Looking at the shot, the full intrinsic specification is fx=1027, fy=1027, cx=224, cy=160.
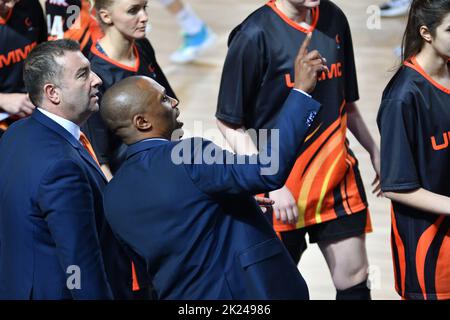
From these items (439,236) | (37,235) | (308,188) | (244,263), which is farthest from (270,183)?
(308,188)

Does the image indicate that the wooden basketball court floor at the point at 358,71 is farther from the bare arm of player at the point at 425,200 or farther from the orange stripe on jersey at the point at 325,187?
the bare arm of player at the point at 425,200

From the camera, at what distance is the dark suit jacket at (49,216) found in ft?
10.1

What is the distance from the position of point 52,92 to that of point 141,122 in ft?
1.25

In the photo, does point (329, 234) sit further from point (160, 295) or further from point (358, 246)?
point (160, 295)

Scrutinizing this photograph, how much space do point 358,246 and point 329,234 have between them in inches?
5.2

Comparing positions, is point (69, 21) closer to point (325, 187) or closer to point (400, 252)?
point (325, 187)

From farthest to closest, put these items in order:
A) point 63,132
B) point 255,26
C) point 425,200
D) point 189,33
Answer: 1. point 189,33
2. point 255,26
3. point 425,200
4. point 63,132

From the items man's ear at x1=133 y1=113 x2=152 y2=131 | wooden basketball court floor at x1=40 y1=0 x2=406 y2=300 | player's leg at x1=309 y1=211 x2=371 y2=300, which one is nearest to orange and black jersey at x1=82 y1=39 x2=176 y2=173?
player's leg at x1=309 y1=211 x2=371 y2=300

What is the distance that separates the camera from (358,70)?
8.03 meters

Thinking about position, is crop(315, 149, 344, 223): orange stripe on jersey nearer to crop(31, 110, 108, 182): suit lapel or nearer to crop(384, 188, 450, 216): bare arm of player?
crop(384, 188, 450, 216): bare arm of player

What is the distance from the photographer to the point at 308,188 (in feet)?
13.9

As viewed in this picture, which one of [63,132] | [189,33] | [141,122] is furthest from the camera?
[189,33]

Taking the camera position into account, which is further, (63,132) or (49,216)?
(63,132)

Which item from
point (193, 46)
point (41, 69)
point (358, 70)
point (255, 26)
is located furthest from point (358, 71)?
point (41, 69)
